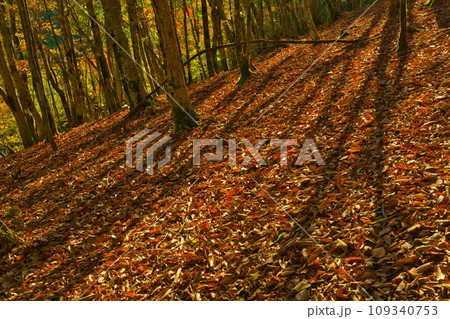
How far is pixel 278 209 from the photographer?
12.1ft

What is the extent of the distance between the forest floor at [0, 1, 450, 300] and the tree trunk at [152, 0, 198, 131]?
41 cm

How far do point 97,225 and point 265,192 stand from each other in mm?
2574

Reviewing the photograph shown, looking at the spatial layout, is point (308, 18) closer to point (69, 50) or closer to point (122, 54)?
point (122, 54)

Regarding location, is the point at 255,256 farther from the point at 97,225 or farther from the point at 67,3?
the point at 67,3

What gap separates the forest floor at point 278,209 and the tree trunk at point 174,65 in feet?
1.34

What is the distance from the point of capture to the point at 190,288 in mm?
2980

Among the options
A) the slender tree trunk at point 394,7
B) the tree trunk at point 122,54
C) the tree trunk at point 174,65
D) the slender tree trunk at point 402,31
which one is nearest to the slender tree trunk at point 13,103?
the tree trunk at point 122,54

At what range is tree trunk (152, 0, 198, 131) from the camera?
6.05m

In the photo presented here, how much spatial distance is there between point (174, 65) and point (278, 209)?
163 inches

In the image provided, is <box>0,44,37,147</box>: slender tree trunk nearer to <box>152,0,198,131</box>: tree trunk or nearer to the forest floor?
the forest floor

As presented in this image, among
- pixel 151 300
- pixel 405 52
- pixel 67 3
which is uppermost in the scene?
pixel 67 3

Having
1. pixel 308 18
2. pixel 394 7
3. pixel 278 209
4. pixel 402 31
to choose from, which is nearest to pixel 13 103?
pixel 308 18

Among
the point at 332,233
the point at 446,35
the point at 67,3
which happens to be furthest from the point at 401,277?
the point at 67,3

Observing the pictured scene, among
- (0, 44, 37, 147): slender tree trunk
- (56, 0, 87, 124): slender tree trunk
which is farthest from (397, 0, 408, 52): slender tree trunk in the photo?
(56, 0, 87, 124): slender tree trunk
